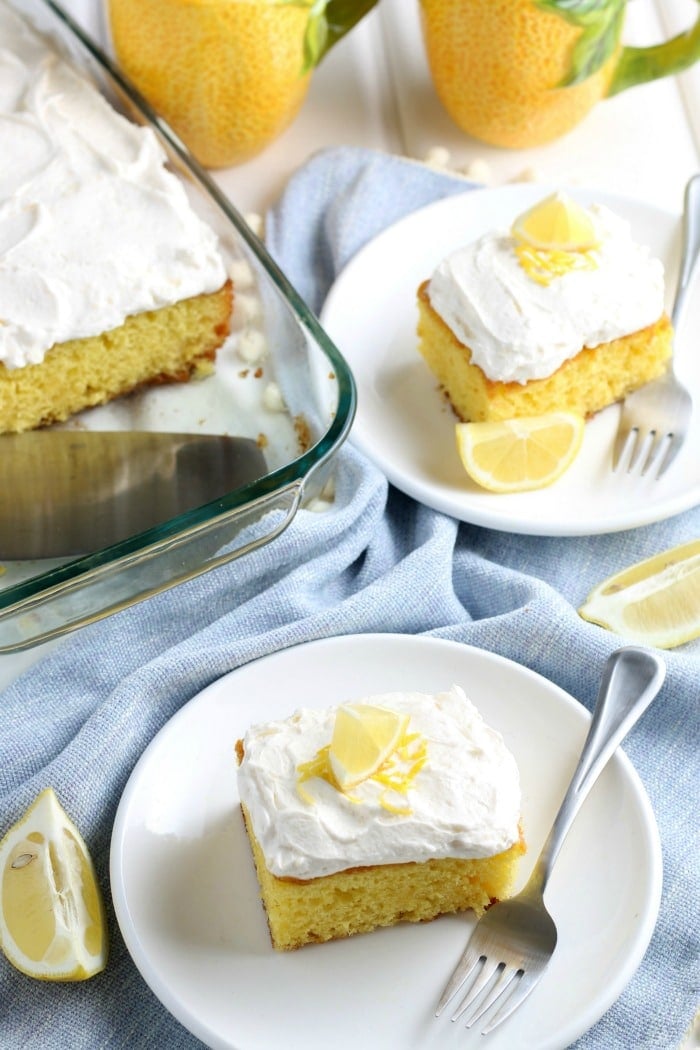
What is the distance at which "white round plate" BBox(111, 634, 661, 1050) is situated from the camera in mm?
1720

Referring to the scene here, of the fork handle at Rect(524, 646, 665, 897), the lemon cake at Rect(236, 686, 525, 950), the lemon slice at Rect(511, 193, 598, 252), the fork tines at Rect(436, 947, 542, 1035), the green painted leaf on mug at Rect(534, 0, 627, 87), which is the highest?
the green painted leaf on mug at Rect(534, 0, 627, 87)

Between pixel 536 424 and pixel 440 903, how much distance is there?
3.32ft

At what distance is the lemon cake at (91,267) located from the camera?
2.44m

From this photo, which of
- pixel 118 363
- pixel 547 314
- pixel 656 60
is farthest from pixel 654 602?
pixel 656 60

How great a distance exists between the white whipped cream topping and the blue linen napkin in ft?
1.10

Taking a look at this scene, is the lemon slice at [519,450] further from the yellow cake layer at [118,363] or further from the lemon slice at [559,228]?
the yellow cake layer at [118,363]

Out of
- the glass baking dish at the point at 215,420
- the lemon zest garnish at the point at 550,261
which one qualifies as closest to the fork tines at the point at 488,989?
the glass baking dish at the point at 215,420

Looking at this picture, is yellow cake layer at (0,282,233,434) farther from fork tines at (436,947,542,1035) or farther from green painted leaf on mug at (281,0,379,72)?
fork tines at (436,947,542,1035)

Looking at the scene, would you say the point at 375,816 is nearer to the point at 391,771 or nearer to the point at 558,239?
the point at 391,771

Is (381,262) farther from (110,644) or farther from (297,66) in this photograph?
(110,644)

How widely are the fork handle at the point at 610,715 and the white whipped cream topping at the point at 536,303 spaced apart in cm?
65

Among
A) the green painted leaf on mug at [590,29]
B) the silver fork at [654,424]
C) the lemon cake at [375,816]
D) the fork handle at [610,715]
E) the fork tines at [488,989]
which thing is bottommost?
the silver fork at [654,424]

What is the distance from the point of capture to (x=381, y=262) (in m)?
2.91

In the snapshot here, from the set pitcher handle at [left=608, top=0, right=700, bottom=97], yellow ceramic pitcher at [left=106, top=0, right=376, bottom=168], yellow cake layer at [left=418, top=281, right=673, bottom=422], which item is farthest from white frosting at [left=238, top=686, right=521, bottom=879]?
pitcher handle at [left=608, top=0, right=700, bottom=97]
